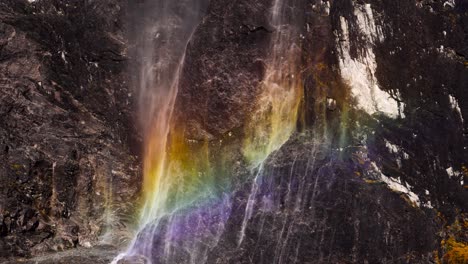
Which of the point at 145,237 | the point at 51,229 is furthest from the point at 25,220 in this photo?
the point at 145,237

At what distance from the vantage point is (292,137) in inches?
299

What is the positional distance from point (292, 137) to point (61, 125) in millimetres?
3006

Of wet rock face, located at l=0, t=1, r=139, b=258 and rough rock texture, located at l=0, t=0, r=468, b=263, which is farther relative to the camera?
wet rock face, located at l=0, t=1, r=139, b=258

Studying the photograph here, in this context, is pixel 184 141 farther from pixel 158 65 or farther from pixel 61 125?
pixel 61 125

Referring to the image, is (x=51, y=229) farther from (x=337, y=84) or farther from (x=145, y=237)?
(x=337, y=84)

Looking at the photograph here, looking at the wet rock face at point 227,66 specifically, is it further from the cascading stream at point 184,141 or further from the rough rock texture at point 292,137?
the cascading stream at point 184,141

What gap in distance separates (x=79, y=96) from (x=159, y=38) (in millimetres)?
1327

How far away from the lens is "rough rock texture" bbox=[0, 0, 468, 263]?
704cm

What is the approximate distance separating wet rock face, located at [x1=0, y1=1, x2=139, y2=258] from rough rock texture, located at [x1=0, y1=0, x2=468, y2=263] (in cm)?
2

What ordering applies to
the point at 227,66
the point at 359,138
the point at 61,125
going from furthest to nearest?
1. the point at 61,125
2. the point at 227,66
3. the point at 359,138

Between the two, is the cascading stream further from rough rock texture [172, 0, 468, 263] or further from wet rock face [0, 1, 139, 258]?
wet rock face [0, 1, 139, 258]

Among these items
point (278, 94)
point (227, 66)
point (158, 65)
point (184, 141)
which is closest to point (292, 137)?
point (278, 94)

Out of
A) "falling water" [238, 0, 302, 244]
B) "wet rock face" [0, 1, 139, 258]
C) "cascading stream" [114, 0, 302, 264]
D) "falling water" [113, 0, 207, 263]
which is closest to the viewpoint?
"cascading stream" [114, 0, 302, 264]

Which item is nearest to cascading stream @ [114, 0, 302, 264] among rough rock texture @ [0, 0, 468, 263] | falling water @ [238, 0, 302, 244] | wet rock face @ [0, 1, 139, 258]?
falling water @ [238, 0, 302, 244]
